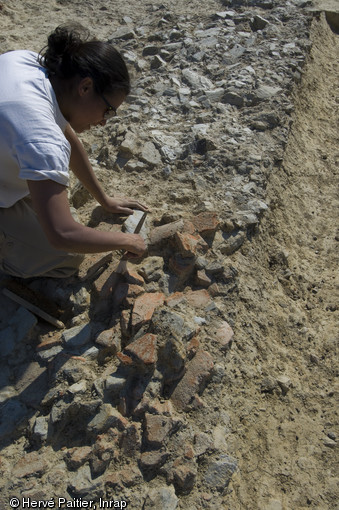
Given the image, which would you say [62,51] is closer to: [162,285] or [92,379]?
[162,285]

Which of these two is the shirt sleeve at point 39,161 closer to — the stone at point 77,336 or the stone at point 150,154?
the stone at point 77,336

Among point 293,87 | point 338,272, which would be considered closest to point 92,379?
point 338,272

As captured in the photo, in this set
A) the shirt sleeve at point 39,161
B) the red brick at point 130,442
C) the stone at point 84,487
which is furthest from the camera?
the red brick at point 130,442

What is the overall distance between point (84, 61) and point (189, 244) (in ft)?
3.63

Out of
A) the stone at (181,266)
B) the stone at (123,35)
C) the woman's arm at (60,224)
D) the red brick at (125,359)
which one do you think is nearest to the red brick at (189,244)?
the stone at (181,266)

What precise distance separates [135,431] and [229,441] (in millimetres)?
470

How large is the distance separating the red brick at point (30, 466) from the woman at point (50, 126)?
88 cm

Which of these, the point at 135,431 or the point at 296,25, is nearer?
the point at 135,431

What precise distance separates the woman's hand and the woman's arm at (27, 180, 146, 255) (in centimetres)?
63

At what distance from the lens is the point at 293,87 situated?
3.93 m

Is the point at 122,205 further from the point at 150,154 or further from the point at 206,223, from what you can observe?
the point at 150,154

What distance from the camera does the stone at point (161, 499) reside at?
1.84 m

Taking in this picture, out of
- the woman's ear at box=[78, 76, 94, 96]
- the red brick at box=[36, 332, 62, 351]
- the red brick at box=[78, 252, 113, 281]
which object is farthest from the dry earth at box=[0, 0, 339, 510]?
the woman's ear at box=[78, 76, 94, 96]

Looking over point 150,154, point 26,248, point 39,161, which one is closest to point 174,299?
point 26,248
